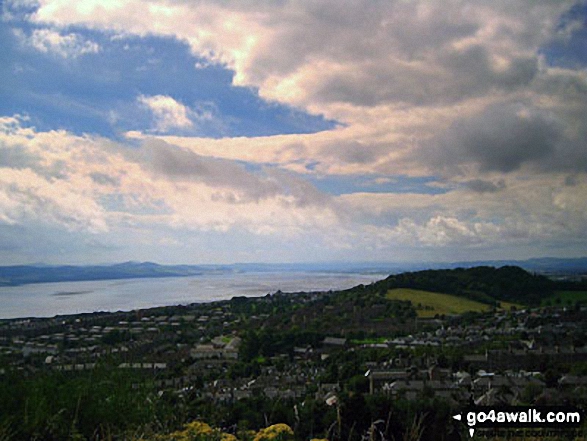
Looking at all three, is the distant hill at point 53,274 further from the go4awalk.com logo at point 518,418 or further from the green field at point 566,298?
the go4awalk.com logo at point 518,418

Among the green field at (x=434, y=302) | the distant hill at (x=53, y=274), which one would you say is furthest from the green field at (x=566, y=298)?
the distant hill at (x=53, y=274)

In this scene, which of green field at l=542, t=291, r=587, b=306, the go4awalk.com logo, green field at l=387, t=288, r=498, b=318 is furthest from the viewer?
green field at l=542, t=291, r=587, b=306

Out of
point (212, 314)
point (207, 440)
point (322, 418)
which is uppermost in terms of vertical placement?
point (207, 440)

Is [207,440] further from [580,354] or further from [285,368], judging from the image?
[580,354]

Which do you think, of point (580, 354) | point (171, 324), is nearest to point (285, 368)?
point (580, 354)

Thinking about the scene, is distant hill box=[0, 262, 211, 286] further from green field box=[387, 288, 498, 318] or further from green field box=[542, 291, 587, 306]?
green field box=[542, 291, 587, 306]

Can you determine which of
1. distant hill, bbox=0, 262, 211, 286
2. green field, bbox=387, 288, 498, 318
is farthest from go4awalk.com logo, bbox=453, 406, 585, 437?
distant hill, bbox=0, 262, 211, 286
